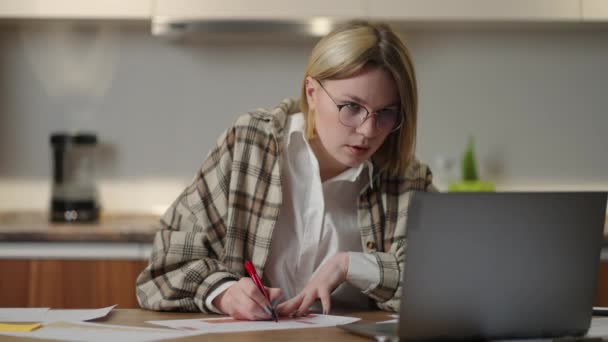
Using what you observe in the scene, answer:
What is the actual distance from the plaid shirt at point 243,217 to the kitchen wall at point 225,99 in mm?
1303

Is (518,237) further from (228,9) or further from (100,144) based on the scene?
(100,144)

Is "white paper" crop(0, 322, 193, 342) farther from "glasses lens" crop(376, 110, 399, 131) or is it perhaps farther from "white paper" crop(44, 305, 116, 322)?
"glasses lens" crop(376, 110, 399, 131)

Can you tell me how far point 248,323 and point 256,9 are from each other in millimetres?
1538

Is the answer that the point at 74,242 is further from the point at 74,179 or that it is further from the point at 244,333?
the point at 244,333

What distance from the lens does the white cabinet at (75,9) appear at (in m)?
2.63

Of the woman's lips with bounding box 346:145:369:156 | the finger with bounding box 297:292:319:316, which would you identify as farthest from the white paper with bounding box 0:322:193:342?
the woman's lips with bounding box 346:145:369:156

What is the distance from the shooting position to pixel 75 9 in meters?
2.63

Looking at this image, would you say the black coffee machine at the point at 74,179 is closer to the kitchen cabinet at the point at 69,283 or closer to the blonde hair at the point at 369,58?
the kitchen cabinet at the point at 69,283

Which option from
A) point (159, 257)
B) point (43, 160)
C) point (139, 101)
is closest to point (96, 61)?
→ point (139, 101)

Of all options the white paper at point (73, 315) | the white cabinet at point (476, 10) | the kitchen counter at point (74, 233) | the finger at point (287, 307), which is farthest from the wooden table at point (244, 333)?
the white cabinet at point (476, 10)

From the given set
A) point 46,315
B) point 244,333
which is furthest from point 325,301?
point 46,315

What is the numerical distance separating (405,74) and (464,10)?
123 centimetres

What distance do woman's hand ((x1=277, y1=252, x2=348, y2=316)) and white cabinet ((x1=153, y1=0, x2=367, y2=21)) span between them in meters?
1.32

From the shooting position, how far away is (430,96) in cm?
302
